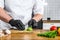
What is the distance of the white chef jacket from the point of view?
2.25 meters

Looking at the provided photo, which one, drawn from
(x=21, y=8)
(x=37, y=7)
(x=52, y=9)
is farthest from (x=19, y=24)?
(x=52, y=9)

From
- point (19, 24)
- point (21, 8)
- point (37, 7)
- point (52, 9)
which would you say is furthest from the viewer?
point (52, 9)

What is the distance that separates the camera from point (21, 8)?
2.33 m

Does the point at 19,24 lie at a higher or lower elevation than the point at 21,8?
lower

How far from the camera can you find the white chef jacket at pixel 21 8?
2250 millimetres

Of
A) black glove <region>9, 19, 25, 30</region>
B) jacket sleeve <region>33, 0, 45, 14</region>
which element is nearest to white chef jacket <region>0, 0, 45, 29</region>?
jacket sleeve <region>33, 0, 45, 14</region>

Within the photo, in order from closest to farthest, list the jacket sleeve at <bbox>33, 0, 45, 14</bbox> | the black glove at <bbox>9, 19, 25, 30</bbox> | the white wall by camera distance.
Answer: the black glove at <bbox>9, 19, 25, 30</bbox>, the jacket sleeve at <bbox>33, 0, 45, 14</bbox>, the white wall

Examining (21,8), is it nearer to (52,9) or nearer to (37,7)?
(37,7)

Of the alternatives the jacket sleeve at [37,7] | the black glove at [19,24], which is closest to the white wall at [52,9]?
the jacket sleeve at [37,7]

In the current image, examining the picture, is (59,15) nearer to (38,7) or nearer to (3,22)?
(38,7)

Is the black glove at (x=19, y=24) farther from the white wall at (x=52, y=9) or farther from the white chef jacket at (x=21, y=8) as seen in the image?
the white wall at (x=52, y=9)

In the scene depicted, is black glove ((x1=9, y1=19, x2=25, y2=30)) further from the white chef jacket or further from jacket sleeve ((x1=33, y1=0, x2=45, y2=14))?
jacket sleeve ((x1=33, y1=0, x2=45, y2=14))

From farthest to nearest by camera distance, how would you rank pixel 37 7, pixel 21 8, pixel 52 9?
pixel 52 9 → pixel 37 7 → pixel 21 8

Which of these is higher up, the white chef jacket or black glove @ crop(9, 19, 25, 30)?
the white chef jacket
